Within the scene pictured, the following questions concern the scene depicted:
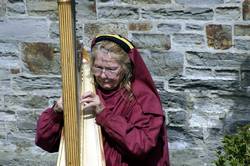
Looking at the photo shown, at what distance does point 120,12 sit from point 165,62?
556mm

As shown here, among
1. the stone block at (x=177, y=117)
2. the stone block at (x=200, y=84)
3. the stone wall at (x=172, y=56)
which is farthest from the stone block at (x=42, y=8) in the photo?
the stone block at (x=177, y=117)

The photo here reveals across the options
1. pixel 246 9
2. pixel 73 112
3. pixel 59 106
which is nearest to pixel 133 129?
pixel 59 106

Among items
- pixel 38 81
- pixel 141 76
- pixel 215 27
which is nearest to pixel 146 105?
pixel 141 76

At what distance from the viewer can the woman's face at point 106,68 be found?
3469mm

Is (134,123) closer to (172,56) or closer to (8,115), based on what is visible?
(172,56)

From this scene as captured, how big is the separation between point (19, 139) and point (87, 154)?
8.94ft

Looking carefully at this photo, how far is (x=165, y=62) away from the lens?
5.55m

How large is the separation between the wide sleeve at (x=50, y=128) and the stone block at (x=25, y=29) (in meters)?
2.19

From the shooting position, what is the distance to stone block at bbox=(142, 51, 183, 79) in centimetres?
554

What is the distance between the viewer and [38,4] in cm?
562

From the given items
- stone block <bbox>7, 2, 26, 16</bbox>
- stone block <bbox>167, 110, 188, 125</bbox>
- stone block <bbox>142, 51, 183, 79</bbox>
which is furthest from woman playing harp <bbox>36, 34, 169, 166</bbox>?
stone block <bbox>7, 2, 26, 16</bbox>

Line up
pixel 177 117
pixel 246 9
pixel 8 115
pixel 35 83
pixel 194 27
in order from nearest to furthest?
1. pixel 246 9
2. pixel 194 27
3. pixel 177 117
4. pixel 35 83
5. pixel 8 115

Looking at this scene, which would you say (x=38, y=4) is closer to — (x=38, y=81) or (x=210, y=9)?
(x=38, y=81)

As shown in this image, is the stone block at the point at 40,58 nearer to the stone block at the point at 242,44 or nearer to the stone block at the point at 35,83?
the stone block at the point at 35,83
